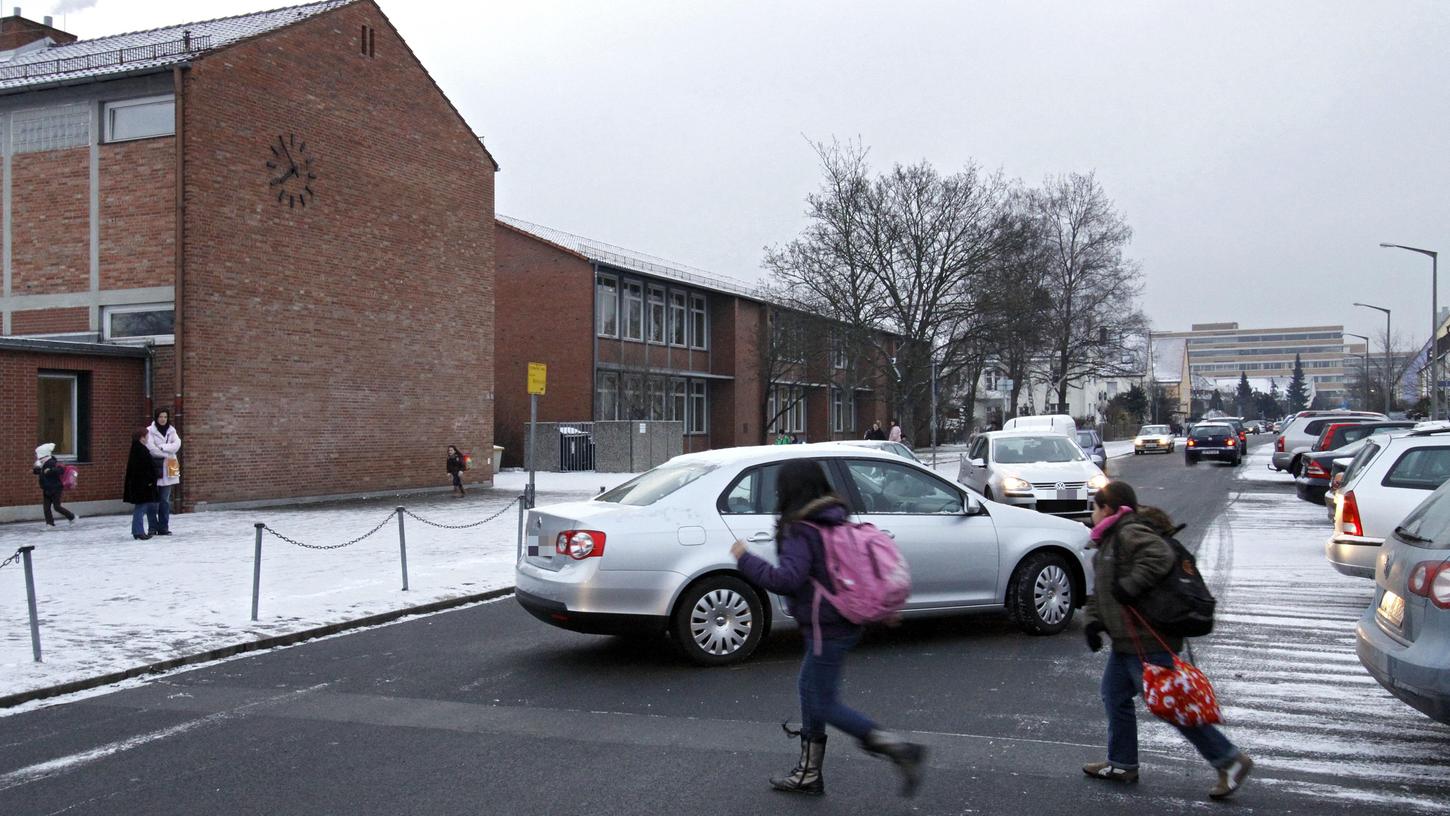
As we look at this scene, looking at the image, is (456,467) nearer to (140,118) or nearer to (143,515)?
(140,118)

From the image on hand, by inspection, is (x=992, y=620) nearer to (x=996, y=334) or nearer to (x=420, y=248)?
(x=420, y=248)

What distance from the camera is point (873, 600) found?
4895 mm

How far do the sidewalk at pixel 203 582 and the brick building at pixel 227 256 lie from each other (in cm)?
230

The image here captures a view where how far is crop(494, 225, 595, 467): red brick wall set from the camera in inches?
1681

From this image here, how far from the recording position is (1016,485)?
18.5m

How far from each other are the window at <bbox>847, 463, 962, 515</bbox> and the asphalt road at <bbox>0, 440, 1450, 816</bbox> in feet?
3.37

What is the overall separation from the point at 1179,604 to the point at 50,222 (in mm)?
23632

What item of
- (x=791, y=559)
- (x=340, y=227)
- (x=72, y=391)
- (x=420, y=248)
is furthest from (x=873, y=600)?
(x=420, y=248)

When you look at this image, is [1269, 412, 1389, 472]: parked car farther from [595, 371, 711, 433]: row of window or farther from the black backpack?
the black backpack

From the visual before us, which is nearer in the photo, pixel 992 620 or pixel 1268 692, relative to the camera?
pixel 1268 692

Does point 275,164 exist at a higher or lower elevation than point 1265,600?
higher

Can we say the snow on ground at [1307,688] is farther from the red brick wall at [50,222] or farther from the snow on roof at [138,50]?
the red brick wall at [50,222]

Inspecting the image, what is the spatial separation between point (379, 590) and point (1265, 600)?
28.6ft

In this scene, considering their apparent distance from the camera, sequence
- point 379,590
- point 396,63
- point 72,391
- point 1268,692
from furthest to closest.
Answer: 1. point 396,63
2. point 72,391
3. point 379,590
4. point 1268,692
